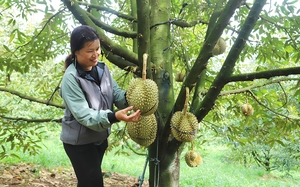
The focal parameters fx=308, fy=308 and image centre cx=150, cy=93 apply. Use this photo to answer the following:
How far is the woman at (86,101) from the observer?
1505 mm

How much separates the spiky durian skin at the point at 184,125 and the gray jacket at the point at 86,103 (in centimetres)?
32

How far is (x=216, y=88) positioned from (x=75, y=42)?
0.77m

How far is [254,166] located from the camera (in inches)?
360

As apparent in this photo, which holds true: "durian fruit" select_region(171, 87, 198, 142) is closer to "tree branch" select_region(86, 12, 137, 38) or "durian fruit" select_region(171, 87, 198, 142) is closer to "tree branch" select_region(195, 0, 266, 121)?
"tree branch" select_region(195, 0, 266, 121)

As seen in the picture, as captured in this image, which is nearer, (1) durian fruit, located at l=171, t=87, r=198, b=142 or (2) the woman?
(2) the woman

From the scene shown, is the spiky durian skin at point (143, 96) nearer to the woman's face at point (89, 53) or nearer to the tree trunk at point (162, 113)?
the woman's face at point (89, 53)

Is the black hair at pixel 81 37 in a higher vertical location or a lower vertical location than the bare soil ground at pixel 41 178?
higher

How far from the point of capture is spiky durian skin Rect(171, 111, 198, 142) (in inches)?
65.4

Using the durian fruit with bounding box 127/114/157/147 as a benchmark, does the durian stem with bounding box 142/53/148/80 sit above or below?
above

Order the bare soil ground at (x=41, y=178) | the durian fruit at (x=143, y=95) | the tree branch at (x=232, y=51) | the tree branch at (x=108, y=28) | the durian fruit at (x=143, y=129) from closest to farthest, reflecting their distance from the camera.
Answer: the durian fruit at (x=143, y=95)
the tree branch at (x=232, y=51)
the durian fruit at (x=143, y=129)
the tree branch at (x=108, y=28)
the bare soil ground at (x=41, y=178)

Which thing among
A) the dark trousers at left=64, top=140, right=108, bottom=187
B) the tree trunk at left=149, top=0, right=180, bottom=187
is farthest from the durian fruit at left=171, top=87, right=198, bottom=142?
the dark trousers at left=64, top=140, right=108, bottom=187

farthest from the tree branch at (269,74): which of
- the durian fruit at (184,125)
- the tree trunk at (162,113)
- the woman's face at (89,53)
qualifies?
the woman's face at (89,53)

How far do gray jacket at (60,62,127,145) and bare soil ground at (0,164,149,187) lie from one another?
192 centimetres

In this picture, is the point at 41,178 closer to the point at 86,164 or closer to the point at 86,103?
the point at 86,164
